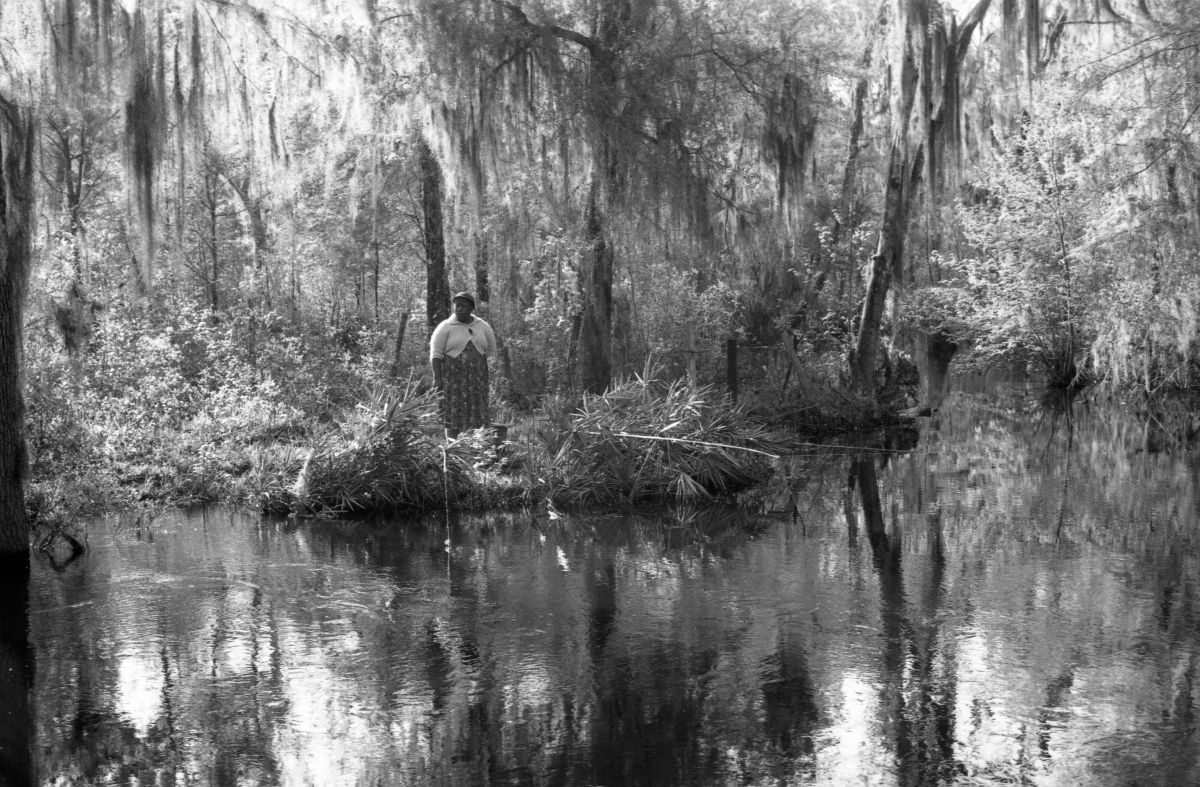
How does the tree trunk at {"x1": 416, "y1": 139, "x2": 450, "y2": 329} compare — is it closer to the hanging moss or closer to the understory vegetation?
the understory vegetation

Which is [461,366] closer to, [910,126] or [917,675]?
[917,675]

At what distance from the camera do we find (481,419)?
1398cm

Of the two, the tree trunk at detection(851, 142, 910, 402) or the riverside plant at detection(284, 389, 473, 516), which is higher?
the tree trunk at detection(851, 142, 910, 402)

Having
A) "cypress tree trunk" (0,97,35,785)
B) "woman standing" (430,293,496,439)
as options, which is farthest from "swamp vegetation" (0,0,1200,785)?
"woman standing" (430,293,496,439)

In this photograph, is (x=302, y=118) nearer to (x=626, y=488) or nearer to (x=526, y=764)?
(x=626, y=488)

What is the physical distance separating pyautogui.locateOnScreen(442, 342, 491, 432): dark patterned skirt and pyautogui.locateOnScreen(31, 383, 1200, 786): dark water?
2.02m

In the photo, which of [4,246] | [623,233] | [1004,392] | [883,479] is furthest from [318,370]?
[1004,392]

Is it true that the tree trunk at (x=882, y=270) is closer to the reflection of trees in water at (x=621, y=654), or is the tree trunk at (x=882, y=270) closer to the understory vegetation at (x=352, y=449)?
the understory vegetation at (x=352, y=449)

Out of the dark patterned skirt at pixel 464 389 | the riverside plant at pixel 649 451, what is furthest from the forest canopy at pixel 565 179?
the riverside plant at pixel 649 451

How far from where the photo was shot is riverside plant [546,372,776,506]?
13086 millimetres

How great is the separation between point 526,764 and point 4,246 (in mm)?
5954

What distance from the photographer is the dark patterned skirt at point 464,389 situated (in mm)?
13727

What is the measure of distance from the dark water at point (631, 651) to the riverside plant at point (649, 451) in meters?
1.10

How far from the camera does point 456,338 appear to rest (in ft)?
45.1
